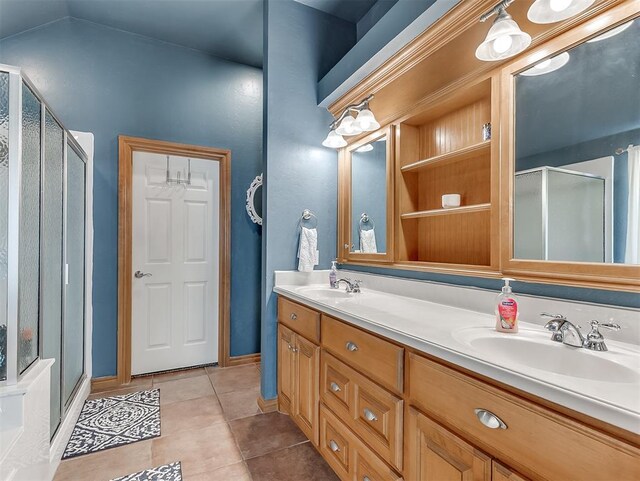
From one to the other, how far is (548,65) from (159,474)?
2518mm

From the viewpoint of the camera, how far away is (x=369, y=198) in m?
2.24

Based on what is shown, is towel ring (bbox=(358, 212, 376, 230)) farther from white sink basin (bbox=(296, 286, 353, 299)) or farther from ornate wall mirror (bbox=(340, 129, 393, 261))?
white sink basin (bbox=(296, 286, 353, 299))

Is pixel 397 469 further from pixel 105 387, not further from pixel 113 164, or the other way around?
pixel 113 164

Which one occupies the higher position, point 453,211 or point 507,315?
point 453,211

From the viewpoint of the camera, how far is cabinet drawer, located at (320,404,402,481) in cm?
126

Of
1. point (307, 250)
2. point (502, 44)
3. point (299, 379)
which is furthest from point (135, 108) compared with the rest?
point (502, 44)

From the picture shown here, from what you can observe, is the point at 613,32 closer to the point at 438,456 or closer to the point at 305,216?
the point at 438,456

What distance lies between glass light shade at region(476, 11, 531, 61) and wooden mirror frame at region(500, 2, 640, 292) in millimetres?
160

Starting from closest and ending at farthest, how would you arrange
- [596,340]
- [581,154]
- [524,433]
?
[524,433] < [596,340] < [581,154]

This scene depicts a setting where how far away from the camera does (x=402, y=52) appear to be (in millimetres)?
1608

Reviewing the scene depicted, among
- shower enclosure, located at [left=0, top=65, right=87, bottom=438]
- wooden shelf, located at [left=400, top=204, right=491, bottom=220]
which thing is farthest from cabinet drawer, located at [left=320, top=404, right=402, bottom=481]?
shower enclosure, located at [left=0, top=65, right=87, bottom=438]

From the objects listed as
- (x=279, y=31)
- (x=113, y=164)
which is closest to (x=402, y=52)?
(x=279, y=31)

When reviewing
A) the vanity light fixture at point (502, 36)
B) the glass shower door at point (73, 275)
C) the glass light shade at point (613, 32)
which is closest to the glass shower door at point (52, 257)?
the glass shower door at point (73, 275)

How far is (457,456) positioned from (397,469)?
1.05 feet
